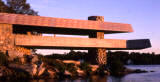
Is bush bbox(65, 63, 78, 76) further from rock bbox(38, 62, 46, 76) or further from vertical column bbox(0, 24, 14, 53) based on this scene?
vertical column bbox(0, 24, 14, 53)

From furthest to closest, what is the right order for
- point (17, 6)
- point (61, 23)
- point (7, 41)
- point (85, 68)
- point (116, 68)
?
point (17, 6), point (116, 68), point (61, 23), point (85, 68), point (7, 41)

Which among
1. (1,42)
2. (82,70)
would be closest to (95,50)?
(82,70)

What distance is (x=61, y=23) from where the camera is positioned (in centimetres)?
3400

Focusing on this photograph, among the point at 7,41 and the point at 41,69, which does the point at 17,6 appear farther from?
the point at 41,69

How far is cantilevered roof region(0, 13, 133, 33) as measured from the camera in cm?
3191

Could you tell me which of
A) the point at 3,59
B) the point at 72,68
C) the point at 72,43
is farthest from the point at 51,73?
the point at 72,43

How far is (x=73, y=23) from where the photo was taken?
34.7 metres

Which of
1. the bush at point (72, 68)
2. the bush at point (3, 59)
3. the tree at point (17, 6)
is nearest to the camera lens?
the bush at point (3, 59)

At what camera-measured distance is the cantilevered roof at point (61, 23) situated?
31.9 m

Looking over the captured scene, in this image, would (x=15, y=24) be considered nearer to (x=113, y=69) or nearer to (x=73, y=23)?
(x=73, y=23)

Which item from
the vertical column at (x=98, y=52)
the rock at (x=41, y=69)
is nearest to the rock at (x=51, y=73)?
the rock at (x=41, y=69)

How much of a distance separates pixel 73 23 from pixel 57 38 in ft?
10.0

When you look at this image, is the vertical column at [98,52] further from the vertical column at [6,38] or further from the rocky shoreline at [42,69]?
the vertical column at [6,38]

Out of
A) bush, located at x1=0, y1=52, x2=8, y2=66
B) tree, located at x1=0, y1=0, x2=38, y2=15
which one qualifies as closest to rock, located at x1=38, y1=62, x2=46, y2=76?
bush, located at x1=0, y1=52, x2=8, y2=66
